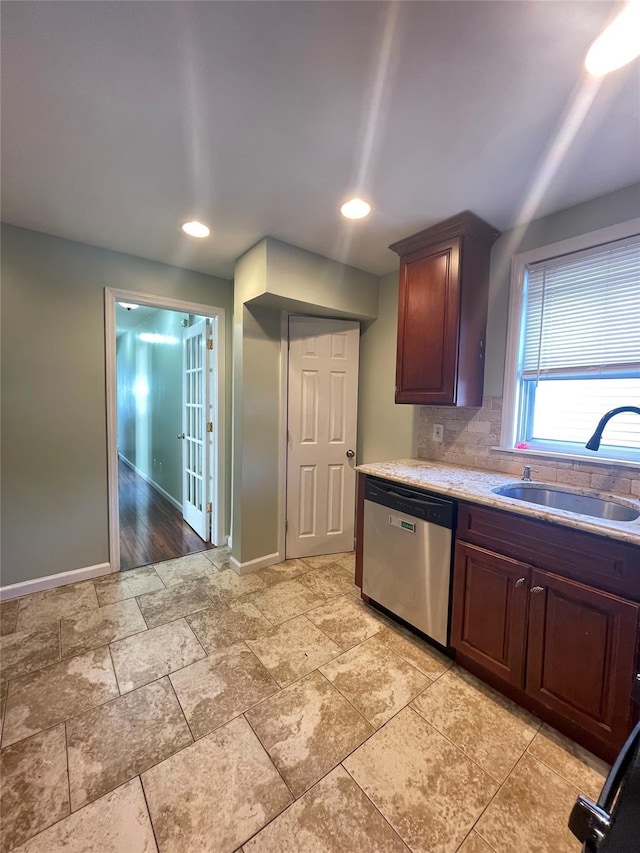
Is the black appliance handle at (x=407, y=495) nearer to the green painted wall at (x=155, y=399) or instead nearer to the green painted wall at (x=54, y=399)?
the green painted wall at (x=54, y=399)

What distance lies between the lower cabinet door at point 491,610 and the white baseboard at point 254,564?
59.4 inches

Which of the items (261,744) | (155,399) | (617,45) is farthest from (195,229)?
(155,399)

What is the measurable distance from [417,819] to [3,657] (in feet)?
6.86

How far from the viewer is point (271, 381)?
2.75 metres

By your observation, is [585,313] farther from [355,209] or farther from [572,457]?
[355,209]

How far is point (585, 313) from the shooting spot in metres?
1.88

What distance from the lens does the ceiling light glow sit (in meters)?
0.97

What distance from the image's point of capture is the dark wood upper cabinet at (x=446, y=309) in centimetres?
206

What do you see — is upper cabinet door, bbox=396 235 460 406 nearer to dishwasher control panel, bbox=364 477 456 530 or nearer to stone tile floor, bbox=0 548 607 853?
dishwasher control panel, bbox=364 477 456 530

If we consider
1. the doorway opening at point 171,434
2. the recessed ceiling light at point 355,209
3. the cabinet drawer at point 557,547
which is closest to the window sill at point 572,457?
the cabinet drawer at point 557,547

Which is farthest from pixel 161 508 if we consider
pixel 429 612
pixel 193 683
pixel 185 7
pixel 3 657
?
pixel 185 7

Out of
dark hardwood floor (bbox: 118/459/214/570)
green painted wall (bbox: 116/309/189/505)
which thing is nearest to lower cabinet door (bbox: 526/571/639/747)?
dark hardwood floor (bbox: 118/459/214/570)

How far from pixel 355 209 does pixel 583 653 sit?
233 centimetres

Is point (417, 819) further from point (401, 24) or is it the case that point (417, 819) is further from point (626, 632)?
point (401, 24)
